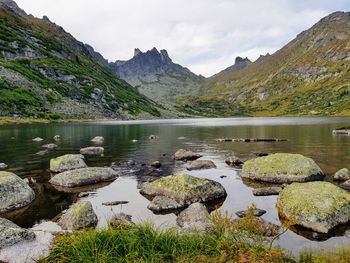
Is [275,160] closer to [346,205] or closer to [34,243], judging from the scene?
[346,205]

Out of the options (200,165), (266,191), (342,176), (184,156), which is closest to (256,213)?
(266,191)

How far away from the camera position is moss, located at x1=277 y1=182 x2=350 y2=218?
21.7 metres

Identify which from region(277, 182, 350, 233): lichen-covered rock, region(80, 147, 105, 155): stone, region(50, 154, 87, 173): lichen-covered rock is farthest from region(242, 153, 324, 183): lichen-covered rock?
region(80, 147, 105, 155): stone

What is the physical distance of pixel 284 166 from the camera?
35.1m

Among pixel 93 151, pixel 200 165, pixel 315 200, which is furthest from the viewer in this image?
pixel 93 151

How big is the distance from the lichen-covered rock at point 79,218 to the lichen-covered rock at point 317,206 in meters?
12.9

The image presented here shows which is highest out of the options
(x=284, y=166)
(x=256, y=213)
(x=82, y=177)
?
(x=284, y=166)

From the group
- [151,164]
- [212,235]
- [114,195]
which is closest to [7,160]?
[151,164]

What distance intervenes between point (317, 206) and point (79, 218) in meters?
15.6

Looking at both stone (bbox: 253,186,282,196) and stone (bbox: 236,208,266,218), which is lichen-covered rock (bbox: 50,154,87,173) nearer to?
stone (bbox: 253,186,282,196)

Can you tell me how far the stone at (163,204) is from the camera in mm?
25780

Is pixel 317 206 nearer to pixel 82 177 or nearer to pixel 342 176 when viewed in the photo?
pixel 342 176

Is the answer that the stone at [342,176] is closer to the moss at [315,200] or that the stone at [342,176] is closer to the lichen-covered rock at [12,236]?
the moss at [315,200]

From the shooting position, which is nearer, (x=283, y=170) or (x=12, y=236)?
(x=12, y=236)
